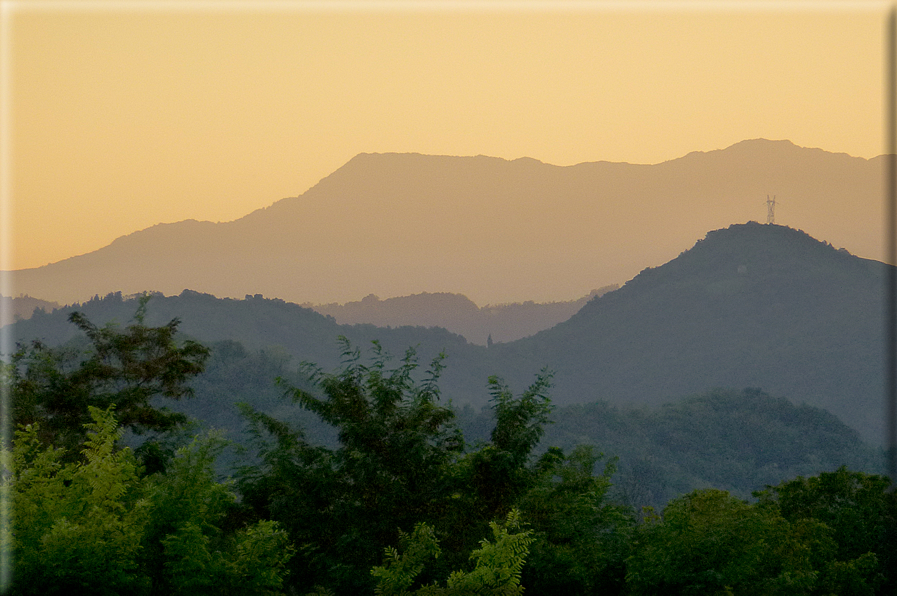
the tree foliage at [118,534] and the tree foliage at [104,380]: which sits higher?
the tree foliage at [104,380]

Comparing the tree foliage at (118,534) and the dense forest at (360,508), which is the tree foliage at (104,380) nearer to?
the dense forest at (360,508)

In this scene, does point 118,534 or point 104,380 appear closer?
point 118,534

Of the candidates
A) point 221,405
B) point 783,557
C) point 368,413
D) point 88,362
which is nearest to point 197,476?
point 368,413

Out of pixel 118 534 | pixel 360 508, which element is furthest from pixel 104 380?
pixel 118 534

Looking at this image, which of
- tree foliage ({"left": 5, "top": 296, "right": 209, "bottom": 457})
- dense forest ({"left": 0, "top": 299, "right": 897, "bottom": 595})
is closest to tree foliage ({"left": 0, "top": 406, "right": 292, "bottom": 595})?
dense forest ({"left": 0, "top": 299, "right": 897, "bottom": 595})

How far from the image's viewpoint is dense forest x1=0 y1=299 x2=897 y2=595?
12062 millimetres

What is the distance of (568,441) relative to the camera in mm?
141875

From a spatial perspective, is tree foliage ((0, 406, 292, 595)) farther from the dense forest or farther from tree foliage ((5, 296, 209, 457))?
tree foliage ((5, 296, 209, 457))

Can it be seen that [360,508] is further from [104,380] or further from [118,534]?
[104,380]

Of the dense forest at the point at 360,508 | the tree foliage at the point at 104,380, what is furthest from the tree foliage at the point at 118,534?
the tree foliage at the point at 104,380

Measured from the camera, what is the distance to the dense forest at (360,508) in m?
12.1

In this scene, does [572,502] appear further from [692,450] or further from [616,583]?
[692,450]

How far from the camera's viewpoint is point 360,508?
17.3m

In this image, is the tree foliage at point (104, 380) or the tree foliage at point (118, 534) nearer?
the tree foliage at point (118, 534)
